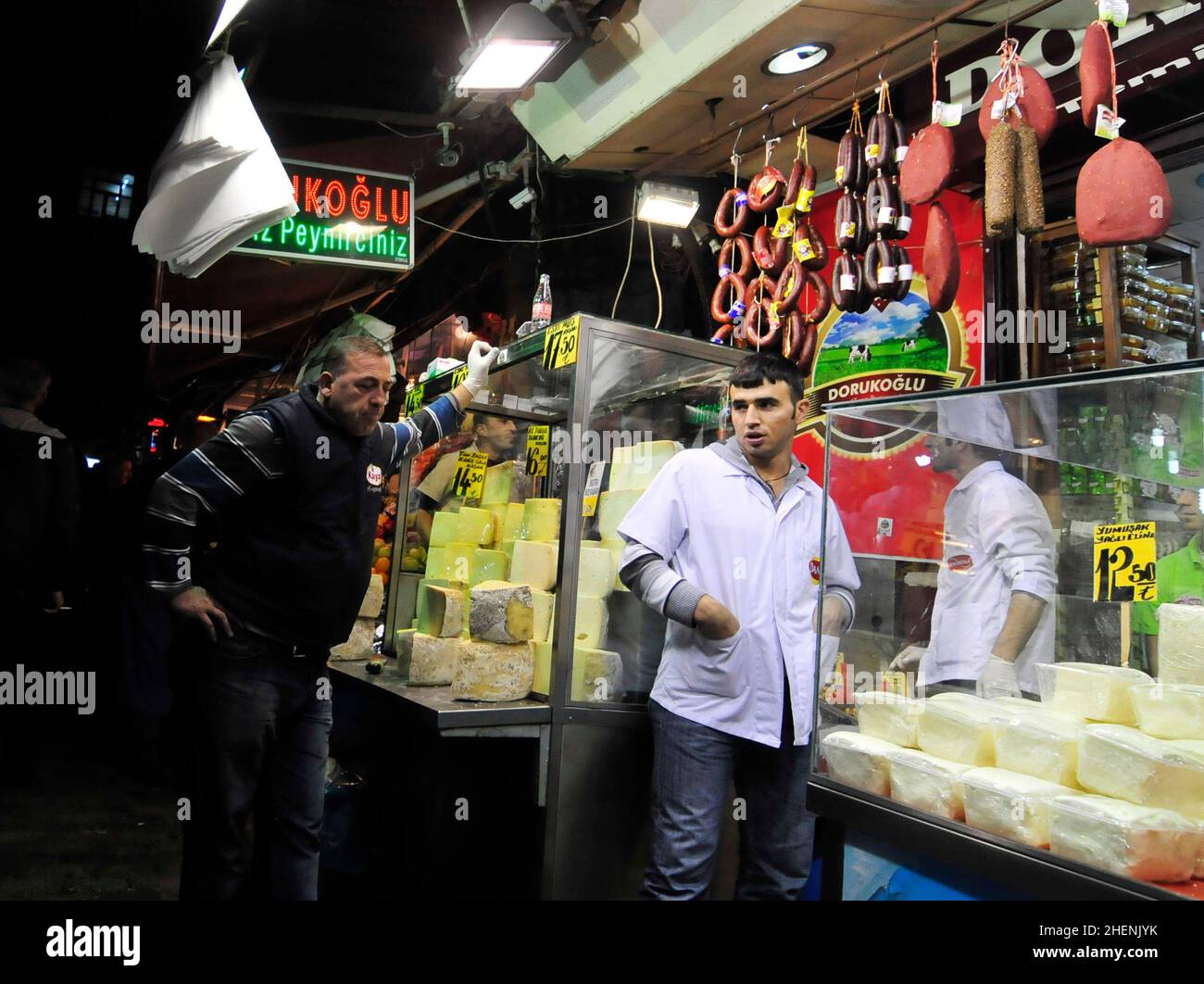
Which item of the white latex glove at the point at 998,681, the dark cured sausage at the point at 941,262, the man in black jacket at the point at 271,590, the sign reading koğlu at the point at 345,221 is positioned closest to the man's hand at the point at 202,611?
the man in black jacket at the point at 271,590

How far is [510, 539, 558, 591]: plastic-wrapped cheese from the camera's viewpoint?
11.2 ft

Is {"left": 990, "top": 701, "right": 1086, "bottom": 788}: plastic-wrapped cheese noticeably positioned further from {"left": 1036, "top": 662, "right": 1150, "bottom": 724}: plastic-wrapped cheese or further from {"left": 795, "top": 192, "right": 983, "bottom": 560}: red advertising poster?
{"left": 795, "top": 192, "right": 983, "bottom": 560}: red advertising poster

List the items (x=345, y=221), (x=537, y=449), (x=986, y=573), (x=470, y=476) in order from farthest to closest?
(x=345, y=221), (x=470, y=476), (x=537, y=449), (x=986, y=573)

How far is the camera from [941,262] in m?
3.28

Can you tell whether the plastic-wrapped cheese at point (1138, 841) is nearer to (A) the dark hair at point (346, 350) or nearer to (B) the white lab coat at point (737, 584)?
(B) the white lab coat at point (737, 584)

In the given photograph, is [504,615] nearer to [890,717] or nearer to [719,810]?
[719,810]

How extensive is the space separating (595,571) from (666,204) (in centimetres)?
275

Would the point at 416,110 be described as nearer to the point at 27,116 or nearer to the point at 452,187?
the point at 452,187

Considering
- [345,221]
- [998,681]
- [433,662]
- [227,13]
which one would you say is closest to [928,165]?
[998,681]

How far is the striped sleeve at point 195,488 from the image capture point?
9.68 feet

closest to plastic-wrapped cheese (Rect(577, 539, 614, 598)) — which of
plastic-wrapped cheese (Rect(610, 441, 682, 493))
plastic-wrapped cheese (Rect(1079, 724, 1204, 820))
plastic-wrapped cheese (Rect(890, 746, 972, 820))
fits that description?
plastic-wrapped cheese (Rect(610, 441, 682, 493))

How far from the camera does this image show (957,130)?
4.10 meters
